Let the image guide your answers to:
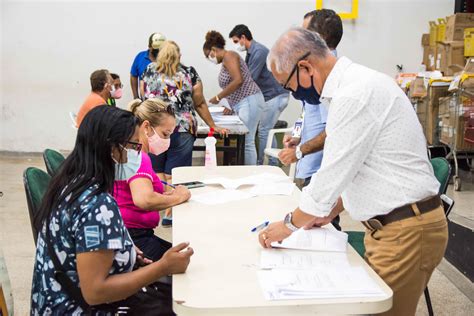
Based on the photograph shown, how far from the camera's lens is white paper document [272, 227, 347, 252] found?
185 cm

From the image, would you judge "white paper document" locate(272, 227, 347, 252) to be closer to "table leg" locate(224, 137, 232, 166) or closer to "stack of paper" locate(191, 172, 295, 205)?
"stack of paper" locate(191, 172, 295, 205)

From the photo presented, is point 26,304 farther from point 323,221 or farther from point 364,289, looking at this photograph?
point 364,289

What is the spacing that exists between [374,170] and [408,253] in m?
0.28

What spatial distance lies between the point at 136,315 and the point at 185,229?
1.29 feet

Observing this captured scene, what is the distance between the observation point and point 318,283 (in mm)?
1569

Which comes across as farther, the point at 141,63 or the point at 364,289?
the point at 141,63

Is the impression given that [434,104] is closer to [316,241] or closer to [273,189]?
[273,189]

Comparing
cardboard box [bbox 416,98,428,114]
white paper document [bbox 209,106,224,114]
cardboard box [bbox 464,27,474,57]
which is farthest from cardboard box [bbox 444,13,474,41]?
white paper document [bbox 209,106,224,114]

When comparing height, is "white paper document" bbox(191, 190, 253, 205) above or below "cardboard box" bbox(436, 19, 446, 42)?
below

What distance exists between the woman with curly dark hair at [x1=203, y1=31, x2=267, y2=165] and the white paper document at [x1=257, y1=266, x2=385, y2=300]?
360 cm

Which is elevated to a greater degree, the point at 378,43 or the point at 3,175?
the point at 378,43

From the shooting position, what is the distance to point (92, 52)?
279 inches

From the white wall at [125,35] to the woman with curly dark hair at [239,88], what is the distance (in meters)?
1.89

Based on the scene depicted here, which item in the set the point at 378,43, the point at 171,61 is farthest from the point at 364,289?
the point at 378,43
